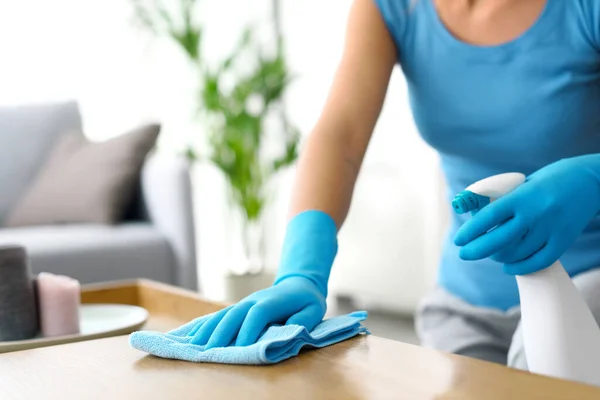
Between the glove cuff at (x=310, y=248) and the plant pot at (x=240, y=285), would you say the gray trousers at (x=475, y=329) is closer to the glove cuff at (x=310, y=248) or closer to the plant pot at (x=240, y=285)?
the glove cuff at (x=310, y=248)

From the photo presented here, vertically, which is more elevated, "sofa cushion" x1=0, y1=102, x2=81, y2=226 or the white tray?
"sofa cushion" x1=0, y1=102, x2=81, y2=226

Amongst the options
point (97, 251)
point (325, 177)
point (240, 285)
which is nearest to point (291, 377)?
point (325, 177)

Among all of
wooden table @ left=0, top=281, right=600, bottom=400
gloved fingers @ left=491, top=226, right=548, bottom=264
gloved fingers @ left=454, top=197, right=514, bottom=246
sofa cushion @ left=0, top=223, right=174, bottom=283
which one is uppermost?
gloved fingers @ left=454, top=197, right=514, bottom=246

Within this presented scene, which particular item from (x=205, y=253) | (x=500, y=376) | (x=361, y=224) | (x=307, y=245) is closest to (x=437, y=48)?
(x=307, y=245)

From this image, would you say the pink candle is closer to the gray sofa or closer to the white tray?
the white tray

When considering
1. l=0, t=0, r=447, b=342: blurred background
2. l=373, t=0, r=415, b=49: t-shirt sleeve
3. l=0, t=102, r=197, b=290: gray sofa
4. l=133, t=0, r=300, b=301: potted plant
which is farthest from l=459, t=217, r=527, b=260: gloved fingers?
l=133, t=0, r=300, b=301: potted plant

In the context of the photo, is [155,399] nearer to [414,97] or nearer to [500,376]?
[500,376]

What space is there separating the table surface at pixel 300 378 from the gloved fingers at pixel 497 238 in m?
0.12

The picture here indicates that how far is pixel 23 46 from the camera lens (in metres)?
3.65

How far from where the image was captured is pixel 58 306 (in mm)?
1140

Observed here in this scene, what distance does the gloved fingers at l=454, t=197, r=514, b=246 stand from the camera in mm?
818

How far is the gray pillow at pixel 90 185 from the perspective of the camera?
2797 mm

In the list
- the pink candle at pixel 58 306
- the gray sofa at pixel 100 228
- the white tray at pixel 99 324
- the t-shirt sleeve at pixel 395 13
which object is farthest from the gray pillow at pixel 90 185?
the t-shirt sleeve at pixel 395 13

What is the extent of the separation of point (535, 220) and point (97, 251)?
1881mm
